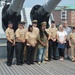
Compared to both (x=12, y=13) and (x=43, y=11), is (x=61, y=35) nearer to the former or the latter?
(x=43, y=11)

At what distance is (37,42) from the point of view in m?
10.9

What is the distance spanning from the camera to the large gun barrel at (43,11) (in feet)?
34.6

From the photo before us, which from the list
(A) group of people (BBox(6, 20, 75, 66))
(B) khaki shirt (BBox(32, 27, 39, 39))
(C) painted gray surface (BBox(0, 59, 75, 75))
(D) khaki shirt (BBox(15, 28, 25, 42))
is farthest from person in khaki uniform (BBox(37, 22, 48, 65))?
(D) khaki shirt (BBox(15, 28, 25, 42))

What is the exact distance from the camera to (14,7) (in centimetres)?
1055

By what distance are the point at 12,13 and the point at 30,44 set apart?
142 cm

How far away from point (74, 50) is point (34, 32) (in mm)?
1879

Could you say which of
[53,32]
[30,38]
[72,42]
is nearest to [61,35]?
[53,32]

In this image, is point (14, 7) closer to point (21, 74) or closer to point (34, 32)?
point (34, 32)

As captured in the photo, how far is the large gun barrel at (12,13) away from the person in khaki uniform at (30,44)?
2.80ft

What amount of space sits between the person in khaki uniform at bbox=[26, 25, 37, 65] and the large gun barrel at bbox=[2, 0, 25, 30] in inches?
33.5

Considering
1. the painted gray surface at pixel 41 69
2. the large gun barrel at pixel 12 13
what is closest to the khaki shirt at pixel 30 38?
the painted gray surface at pixel 41 69

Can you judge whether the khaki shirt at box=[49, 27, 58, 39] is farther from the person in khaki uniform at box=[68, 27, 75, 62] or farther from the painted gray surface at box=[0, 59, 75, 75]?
the painted gray surface at box=[0, 59, 75, 75]

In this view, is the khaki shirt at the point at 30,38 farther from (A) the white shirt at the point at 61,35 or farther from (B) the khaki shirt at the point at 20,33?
(A) the white shirt at the point at 61,35

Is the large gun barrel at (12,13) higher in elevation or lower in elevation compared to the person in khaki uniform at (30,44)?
higher
